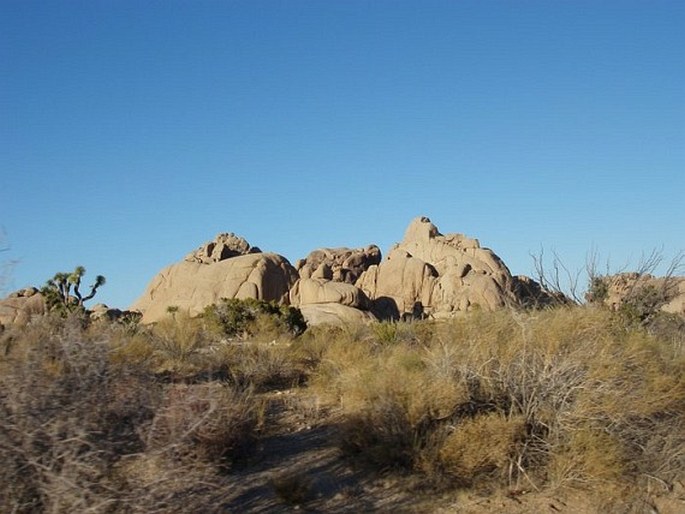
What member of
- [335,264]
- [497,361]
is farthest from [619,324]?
[335,264]

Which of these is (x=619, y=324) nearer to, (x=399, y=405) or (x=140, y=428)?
(x=399, y=405)

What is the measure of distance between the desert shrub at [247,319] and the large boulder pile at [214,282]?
16.0 meters

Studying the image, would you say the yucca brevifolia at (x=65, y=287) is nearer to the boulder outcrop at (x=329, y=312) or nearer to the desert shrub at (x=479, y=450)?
the boulder outcrop at (x=329, y=312)

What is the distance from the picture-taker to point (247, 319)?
2583cm

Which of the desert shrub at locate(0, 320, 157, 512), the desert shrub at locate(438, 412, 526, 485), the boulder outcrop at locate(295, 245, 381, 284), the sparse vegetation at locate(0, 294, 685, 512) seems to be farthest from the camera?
the boulder outcrop at locate(295, 245, 381, 284)

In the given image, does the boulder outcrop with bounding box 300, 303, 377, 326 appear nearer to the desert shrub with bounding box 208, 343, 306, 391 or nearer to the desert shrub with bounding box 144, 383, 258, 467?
the desert shrub with bounding box 208, 343, 306, 391

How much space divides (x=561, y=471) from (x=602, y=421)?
3.24 feet

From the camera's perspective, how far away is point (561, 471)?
8359mm

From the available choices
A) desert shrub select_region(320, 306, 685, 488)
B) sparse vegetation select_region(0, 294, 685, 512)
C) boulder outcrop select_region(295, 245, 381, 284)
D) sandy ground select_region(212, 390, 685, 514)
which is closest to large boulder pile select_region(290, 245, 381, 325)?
boulder outcrop select_region(295, 245, 381, 284)

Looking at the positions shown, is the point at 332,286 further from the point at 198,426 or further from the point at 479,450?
the point at 198,426

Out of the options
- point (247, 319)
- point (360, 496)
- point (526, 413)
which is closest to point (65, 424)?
point (360, 496)

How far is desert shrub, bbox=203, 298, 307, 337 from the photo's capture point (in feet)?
77.7

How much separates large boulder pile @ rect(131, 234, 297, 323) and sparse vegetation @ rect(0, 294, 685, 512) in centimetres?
3119

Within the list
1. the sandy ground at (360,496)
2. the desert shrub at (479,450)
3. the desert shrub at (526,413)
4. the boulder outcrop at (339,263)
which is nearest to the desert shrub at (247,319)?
the desert shrub at (526,413)
